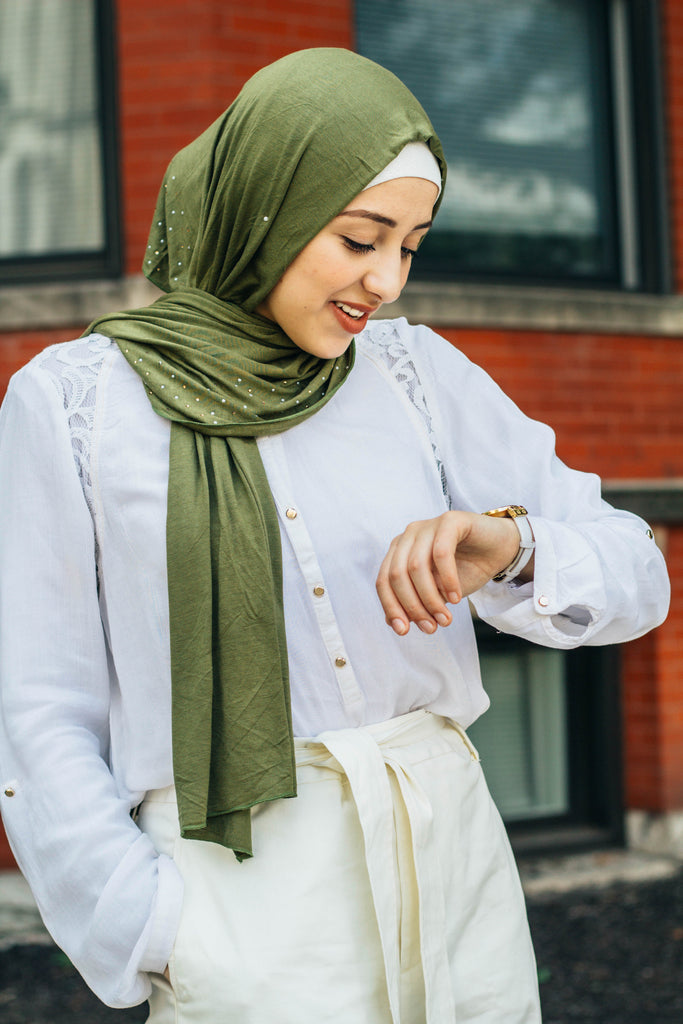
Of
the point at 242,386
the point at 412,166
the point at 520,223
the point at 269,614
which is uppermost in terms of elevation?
the point at 520,223

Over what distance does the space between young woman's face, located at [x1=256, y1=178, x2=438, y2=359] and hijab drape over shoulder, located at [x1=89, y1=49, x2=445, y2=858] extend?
22mm

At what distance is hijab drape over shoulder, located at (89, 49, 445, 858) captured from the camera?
1.41 meters

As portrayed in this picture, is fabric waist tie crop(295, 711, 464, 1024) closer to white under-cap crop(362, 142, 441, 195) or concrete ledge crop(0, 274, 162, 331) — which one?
white under-cap crop(362, 142, 441, 195)

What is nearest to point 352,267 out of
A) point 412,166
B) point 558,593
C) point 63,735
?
point 412,166

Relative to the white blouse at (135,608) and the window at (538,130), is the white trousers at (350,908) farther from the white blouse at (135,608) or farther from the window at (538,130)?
the window at (538,130)

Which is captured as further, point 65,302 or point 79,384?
point 65,302

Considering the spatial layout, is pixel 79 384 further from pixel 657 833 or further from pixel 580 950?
pixel 657 833

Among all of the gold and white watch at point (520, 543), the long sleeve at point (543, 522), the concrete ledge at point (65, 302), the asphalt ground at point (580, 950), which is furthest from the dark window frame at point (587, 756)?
the gold and white watch at point (520, 543)

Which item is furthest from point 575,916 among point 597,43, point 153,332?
point 597,43

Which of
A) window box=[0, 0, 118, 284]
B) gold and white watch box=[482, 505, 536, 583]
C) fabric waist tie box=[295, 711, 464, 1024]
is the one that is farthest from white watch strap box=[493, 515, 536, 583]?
window box=[0, 0, 118, 284]

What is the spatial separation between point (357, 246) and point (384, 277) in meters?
0.05

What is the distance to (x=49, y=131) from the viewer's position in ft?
15.8

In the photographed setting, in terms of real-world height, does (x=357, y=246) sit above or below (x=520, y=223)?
below

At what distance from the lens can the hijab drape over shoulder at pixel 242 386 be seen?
1410 millimetres
